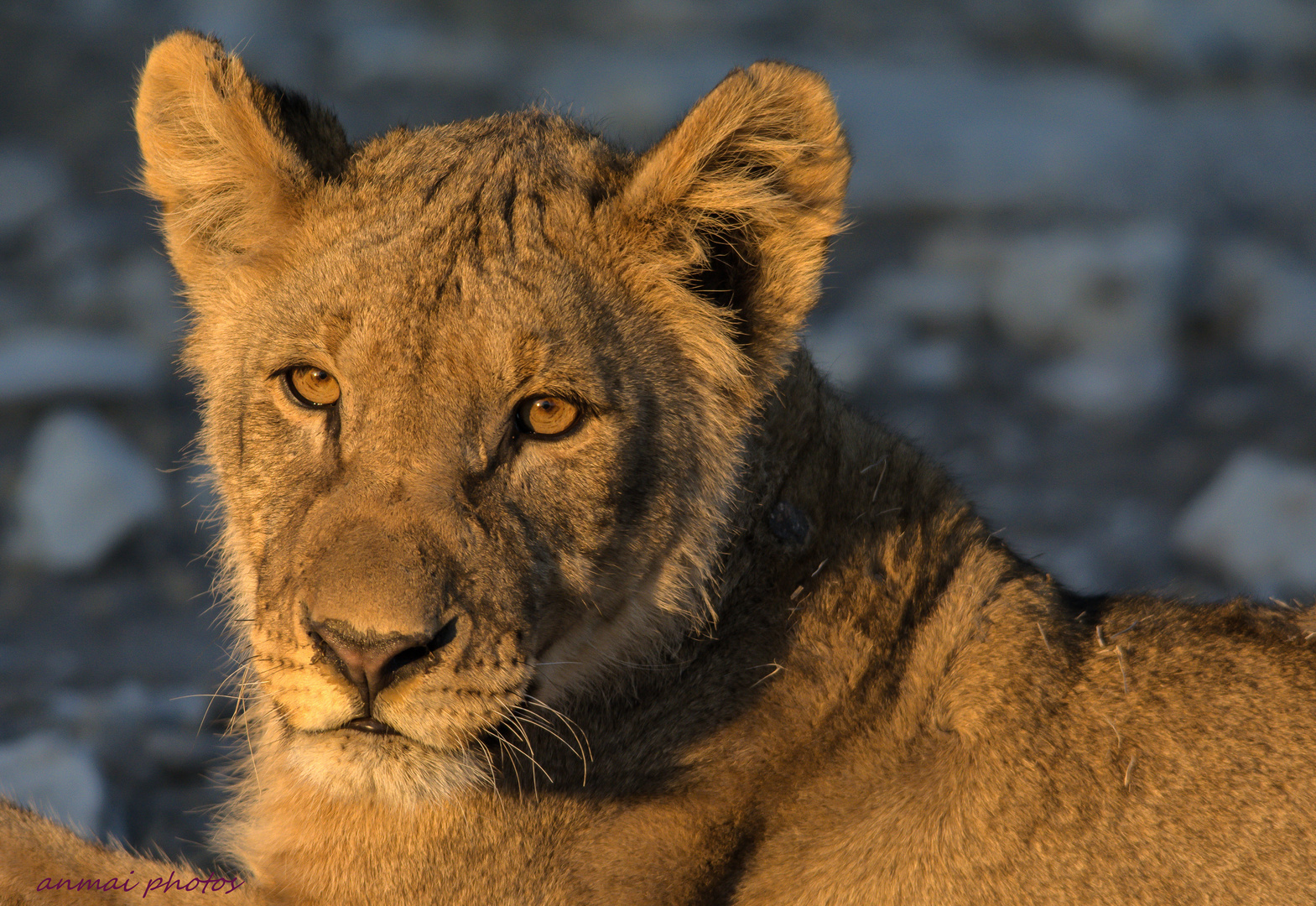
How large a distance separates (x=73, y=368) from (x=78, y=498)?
1.56 metres

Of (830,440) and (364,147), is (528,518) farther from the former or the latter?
(364,147)

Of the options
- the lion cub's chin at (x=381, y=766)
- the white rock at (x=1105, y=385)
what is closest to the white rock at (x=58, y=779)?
the lion cub's chin at (x=381, y=766)

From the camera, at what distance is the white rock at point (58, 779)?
4797 millimetres

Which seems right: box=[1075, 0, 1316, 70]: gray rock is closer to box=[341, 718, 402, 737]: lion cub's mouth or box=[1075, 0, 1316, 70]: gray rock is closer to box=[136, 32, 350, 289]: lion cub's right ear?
box=[136, 32, 350, 289]: lion cub's right ear

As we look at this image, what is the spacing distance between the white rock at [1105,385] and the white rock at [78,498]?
5445mm

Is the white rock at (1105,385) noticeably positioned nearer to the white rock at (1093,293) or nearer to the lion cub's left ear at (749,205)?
the white rock at (1093,293)

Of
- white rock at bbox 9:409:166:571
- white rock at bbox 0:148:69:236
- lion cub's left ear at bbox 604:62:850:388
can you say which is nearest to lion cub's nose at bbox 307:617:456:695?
lion cub's left ear at bbox 604:62:850:388

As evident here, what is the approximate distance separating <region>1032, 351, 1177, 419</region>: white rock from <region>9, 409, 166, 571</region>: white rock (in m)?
5.44

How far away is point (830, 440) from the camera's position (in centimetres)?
371

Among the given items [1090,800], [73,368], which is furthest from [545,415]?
[73,368]

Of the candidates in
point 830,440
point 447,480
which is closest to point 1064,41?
point 830,440

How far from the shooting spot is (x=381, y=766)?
3.03m

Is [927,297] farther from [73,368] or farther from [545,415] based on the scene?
[545,415]

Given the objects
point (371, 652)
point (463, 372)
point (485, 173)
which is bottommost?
point (371, 652)
